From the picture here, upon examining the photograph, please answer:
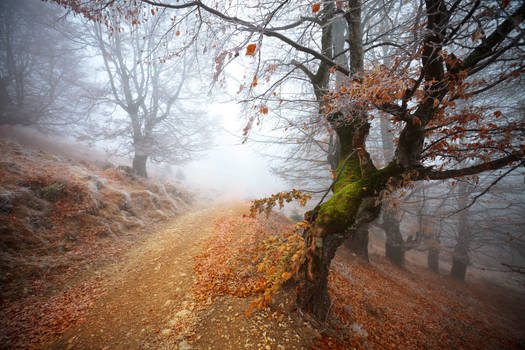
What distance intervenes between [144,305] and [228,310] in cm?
173

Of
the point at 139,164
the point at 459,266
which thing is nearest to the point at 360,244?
the point at 459,266

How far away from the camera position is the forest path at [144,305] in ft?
9.07

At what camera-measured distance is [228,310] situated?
3.10m

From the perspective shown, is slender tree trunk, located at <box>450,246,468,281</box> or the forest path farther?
slender tree trunk, located at <box>450,246,468,281</box>

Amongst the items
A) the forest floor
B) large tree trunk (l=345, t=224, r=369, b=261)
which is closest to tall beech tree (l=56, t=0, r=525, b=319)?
the forest floor

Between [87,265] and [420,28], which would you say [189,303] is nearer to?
[87,265]

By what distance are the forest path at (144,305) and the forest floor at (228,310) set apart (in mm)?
16

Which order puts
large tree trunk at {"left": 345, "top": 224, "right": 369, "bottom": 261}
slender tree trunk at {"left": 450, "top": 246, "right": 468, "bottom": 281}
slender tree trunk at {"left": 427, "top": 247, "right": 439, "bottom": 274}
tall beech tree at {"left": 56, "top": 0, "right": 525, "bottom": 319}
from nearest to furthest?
tall beech tree at {"left": 56, "top": 0, "right": 525, "bottom": 319}, large tree trunk at {"left": 345, "top": 224, "right": 369, "bottom": 261}, slender tree trunk at {"left": 450, "top": 246, "right": 468, "bottom": 281}, slender tree trunk at {"left": 427, "top": 247, "right": 439, "bottom": 274}

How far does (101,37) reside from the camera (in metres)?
10.3

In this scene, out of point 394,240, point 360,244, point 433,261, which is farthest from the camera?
point 433,261

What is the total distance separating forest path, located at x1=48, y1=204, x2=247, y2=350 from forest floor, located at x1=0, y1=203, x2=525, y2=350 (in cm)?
2

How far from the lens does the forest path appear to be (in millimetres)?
2764

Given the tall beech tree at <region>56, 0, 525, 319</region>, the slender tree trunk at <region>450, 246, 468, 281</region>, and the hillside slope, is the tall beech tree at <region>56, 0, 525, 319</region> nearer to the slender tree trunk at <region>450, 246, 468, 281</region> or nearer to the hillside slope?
the hillside slope

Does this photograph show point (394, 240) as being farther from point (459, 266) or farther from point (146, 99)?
point (146, 99)
